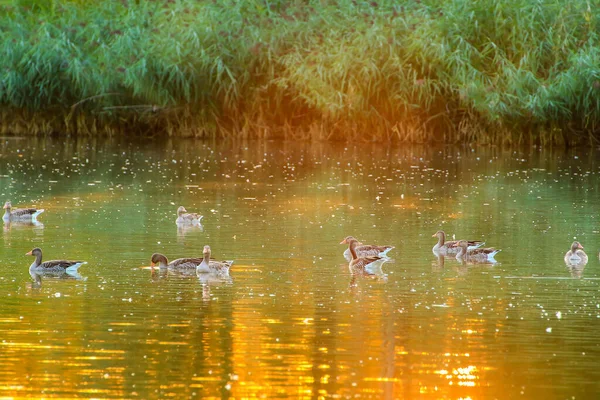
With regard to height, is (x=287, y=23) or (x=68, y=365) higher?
(x=287, y=23)

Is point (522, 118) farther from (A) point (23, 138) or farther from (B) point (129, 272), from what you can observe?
(B) point (129, 272)

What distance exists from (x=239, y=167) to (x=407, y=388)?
858 inches

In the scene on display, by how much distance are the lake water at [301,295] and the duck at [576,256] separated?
8.4 inches

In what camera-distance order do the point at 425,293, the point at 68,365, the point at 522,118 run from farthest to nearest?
1. the point at 522,118
2. the point at 425,293
3. the point at 68,365

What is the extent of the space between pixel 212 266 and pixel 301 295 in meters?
1.88

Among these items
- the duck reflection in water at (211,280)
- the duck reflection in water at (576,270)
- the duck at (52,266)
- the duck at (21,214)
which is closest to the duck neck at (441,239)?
the duck reflection in water at (576,270)

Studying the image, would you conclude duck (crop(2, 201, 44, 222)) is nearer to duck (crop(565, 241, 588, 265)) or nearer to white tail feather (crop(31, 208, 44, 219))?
white tail feather (crop(31, 208, 44, 219))

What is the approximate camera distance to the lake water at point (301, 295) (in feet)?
36.6

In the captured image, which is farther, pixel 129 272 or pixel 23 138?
pixel 23 138

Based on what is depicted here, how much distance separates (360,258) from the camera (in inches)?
661

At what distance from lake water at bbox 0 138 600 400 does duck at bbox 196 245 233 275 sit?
21cm

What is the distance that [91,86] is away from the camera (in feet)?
131

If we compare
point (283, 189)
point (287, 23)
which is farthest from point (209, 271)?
point (287, 23)

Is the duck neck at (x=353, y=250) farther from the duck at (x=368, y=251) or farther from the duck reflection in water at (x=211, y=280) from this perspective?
the duck reflection in water at (x=211, y=280)
